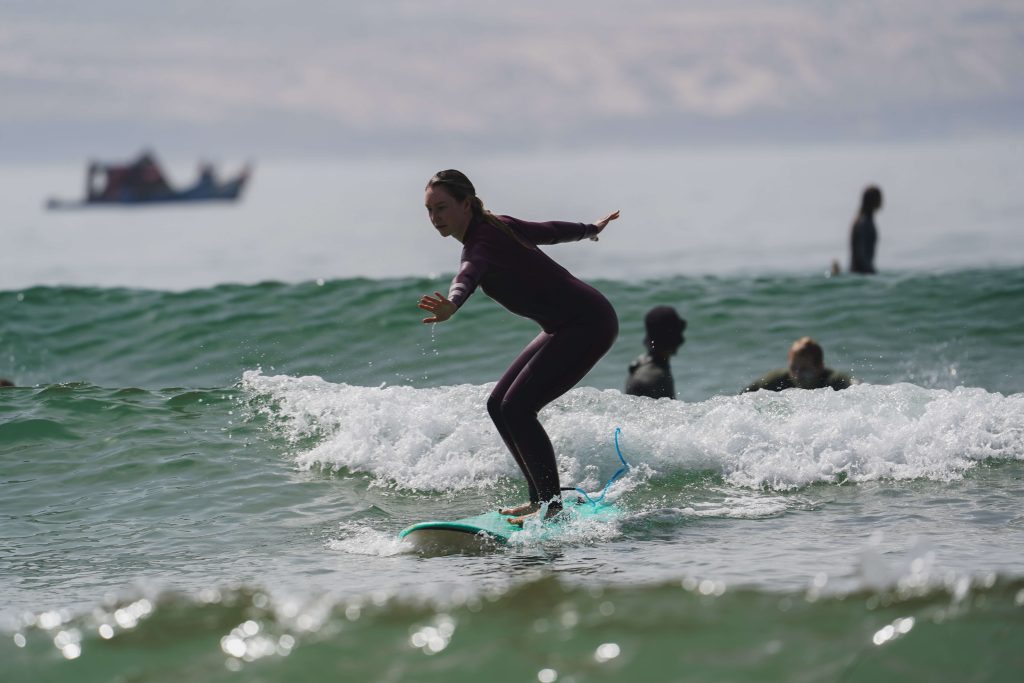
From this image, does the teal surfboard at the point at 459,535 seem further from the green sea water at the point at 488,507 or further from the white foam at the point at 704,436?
the white foam at the point at 704,436

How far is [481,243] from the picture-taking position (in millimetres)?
6500

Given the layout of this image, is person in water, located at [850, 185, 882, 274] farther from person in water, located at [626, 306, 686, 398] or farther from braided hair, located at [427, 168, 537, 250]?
braided hair, located at [427, 168, 537, 250]

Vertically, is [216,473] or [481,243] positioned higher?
[481,243]

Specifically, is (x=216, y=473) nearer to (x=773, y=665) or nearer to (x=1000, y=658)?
(x=773, y=665)

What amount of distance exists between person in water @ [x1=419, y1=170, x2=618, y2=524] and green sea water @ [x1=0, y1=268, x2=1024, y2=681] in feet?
1.65

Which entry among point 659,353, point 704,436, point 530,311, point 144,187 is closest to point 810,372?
point 659,353

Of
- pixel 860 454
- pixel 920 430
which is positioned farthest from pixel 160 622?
pixel 920 430

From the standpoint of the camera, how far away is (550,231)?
6.88 m

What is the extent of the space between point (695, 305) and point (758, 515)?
9559mm

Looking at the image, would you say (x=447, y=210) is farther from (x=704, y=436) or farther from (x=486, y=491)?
(x=704, y=436)

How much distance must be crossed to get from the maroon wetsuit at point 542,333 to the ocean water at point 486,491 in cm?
56

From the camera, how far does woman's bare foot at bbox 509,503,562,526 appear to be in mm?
6727

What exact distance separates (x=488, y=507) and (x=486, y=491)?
1.33ft

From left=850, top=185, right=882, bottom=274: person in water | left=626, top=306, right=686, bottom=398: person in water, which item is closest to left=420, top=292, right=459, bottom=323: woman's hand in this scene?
left=626, top=306, right=686, bottom=398: person in water
